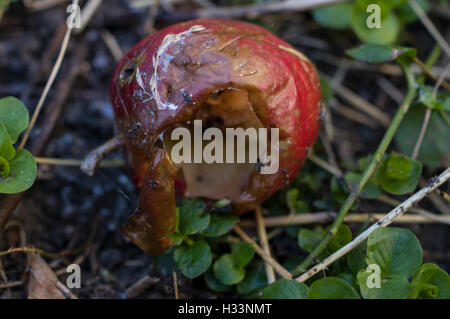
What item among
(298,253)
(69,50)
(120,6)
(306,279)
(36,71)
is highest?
(120,6)

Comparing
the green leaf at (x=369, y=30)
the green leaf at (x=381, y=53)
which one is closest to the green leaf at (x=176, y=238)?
the green leaf at (x=381, y=53)

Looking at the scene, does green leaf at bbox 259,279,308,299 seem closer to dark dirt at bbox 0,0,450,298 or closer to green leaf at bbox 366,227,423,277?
green leaf at bbox 366,227,423,277

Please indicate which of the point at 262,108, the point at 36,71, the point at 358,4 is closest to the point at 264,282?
the point at 262,108

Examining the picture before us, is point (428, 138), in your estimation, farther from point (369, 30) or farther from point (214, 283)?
point (214, 283)

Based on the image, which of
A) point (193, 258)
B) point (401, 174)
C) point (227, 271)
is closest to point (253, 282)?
point (227, 271)

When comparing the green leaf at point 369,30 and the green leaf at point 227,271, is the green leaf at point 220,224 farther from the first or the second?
the green leaf at point 369,30

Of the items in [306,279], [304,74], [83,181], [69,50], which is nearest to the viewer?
[306,279]

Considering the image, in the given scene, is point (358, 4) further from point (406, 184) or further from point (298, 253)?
point (298, 253)
